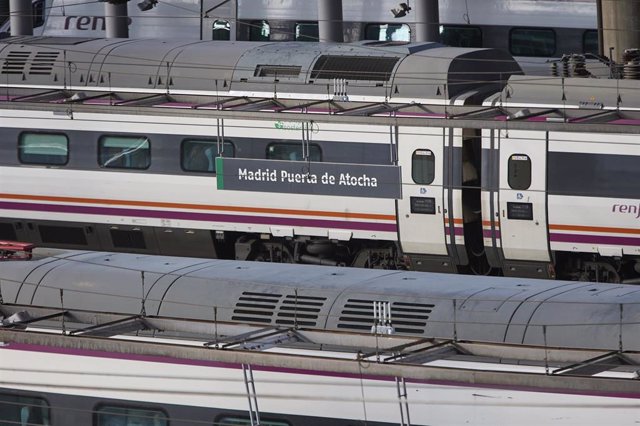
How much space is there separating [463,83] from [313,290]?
33.2 feet

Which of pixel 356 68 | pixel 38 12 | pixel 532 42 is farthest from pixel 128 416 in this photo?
pixel 38 12

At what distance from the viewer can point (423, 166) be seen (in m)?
25.5

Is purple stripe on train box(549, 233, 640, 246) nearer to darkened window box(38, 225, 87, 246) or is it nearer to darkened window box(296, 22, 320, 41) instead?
darkened window box(38, 225, 87, 246)

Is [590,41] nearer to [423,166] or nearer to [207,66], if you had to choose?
[207,66]

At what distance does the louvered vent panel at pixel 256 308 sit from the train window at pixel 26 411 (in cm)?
217

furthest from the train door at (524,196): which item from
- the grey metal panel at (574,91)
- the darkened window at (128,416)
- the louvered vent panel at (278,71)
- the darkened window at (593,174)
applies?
the darkened window at (128,416)

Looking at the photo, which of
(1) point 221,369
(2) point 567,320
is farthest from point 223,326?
(2) point 567,320

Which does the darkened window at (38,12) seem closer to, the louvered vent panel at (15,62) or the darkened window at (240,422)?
the louvered vent panel at (15,62)

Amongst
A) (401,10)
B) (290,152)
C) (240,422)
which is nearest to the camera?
(240,422)

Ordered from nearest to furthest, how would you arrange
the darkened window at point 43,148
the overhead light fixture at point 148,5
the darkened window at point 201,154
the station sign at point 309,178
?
the station sign at point 309,178 < the darkened window at point 201,154 < the darkened window at point 43,148 < the overhead light fixture at point 148,5

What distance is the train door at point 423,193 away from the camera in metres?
25.4

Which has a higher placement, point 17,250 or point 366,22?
point 366,22

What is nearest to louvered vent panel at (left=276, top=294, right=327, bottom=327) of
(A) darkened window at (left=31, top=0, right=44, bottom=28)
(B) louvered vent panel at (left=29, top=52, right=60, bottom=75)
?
(B) louvered vent panel at (left=29, top=52, right=60, bottom=75)

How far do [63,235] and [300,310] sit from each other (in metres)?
12.6
